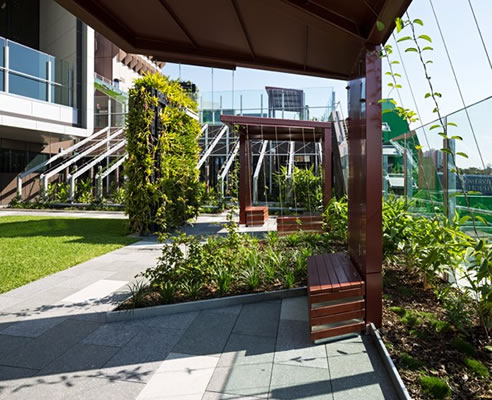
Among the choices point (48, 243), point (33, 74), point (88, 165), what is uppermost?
point (33, 74)

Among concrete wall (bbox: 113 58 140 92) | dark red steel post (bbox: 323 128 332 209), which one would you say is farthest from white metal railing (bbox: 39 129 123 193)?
dark red steel post (bbox: 323 128 332 209)

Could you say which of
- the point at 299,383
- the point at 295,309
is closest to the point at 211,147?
the point at 295,309

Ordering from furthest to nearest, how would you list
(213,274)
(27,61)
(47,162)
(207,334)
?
(47,162), (27,61), (213,274), (207,334)

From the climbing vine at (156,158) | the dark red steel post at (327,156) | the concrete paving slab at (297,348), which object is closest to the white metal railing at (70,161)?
the climbing vine at (156,158)

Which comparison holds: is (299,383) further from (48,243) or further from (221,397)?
(48,243)

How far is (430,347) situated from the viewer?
3.09 metres

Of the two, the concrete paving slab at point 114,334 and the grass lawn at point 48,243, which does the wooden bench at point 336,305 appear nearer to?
the concrete paving slab at point 114,334

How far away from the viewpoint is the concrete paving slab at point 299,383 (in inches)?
102

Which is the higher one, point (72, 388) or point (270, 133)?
point (270, 133)

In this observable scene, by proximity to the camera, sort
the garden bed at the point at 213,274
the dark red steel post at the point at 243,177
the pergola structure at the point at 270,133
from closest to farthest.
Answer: the garden bed at the point at 213,274 < the pergola structure at the point at 270,133 < the dark red steel post at the point at 243,177

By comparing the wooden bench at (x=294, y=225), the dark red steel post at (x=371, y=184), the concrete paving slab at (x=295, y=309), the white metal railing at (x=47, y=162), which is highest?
the white metal railing at (x=47, y=162)

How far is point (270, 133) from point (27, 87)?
9.99m

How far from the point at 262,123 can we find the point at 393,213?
5108mm

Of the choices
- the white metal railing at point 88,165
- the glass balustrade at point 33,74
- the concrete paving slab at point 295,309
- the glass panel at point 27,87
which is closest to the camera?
the concrete paving slab at point 295,309
